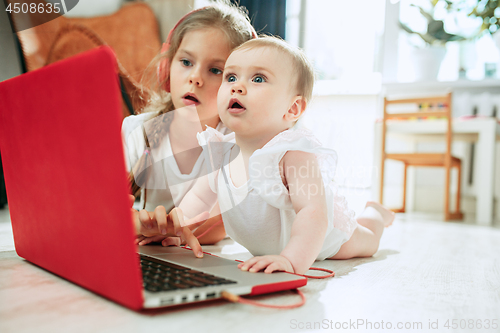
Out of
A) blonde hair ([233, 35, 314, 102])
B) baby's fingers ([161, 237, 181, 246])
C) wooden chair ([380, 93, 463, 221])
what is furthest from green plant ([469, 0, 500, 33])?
baby's fingers ([161, 237, 181, 246])

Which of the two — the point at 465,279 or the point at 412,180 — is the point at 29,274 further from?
the point at 412,180

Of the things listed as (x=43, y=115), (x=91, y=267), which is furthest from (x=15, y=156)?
(x=91, y=267)

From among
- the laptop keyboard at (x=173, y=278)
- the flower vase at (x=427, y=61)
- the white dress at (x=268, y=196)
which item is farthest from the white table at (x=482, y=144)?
the laptop keyboard at (x=173, y=278)

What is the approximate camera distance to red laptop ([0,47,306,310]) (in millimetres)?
395

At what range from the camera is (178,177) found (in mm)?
1065

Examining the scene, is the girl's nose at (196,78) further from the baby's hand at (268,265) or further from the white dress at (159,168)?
the baby's hand at (268,265)

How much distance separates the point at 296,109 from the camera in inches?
33.2

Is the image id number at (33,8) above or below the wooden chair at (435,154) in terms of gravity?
above

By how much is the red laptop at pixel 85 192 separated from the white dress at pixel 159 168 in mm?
430

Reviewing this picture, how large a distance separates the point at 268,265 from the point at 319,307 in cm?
10

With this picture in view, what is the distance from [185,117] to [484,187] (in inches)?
80.5

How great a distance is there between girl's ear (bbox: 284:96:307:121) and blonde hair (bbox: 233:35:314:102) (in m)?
0.01

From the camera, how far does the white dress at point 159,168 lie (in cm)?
106

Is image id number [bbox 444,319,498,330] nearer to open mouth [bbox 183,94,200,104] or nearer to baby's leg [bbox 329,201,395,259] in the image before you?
baby's leg [bbox 329,201,395,259]
